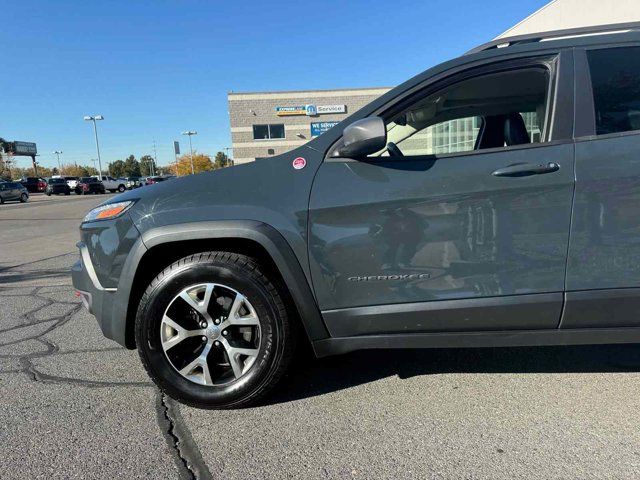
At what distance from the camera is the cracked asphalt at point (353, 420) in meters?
2.01

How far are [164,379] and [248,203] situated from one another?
→ 1159mm

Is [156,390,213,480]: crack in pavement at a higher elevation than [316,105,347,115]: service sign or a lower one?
lower

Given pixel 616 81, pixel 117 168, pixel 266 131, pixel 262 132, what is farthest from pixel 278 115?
pixel 117 168

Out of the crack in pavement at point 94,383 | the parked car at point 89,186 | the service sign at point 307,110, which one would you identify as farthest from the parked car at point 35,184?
the crack in pavement at point 94,383

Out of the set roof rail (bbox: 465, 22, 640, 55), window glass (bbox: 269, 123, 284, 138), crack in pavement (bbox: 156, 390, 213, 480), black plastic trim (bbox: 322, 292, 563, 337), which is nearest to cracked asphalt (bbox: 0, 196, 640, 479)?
crack in pavement (bbox: 156, 390, 213, 480)

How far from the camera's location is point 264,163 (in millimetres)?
2428

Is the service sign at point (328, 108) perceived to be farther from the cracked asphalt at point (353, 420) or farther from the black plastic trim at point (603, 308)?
the black plastic trim at point (603, 308)

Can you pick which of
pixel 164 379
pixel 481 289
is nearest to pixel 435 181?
pixel 481 289

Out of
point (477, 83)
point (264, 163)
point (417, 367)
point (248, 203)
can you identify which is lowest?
point (417, 367)

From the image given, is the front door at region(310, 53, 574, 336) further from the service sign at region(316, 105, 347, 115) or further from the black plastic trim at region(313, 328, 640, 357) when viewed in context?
the service sign at region(316, 105, 347, 115)

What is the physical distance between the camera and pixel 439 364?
2994mm

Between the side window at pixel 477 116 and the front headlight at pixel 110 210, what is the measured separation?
1519 millimetres

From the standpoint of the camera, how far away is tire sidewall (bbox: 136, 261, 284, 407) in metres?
2.36

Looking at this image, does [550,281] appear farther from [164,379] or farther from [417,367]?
[164,379]
